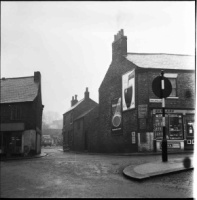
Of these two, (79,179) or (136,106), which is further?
(136,106)

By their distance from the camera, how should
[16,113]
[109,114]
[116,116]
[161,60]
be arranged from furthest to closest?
[109,114]
[16,113]
[116,116]
[161,60]

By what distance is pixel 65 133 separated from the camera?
49.4 meters

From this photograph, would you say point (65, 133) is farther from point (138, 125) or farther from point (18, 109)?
point (138, 125)

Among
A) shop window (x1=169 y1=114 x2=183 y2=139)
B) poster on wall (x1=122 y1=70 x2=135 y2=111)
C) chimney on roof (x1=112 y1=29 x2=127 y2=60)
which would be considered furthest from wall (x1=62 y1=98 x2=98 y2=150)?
shop window (x1=169 y1=114 x2=183 y2=139)

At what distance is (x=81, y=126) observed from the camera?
38.4 metres

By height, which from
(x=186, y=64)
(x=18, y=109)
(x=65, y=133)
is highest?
(x=186, y=64)

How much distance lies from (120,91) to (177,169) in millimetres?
18374

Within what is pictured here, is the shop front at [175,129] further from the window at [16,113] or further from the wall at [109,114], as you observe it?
the window at [16,113]

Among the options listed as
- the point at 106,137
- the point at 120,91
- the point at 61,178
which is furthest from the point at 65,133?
the point at 61,178

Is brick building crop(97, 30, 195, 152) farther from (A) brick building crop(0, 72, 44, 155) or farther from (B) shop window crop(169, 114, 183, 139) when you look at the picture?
(A) brick building crop(0, 72, 44, 155)

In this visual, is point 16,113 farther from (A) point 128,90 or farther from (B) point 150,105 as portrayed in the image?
(B) point 150,105

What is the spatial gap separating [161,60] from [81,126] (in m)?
16.7

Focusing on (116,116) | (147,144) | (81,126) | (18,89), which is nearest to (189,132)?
(147,144)

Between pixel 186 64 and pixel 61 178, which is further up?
pixel 186 64
